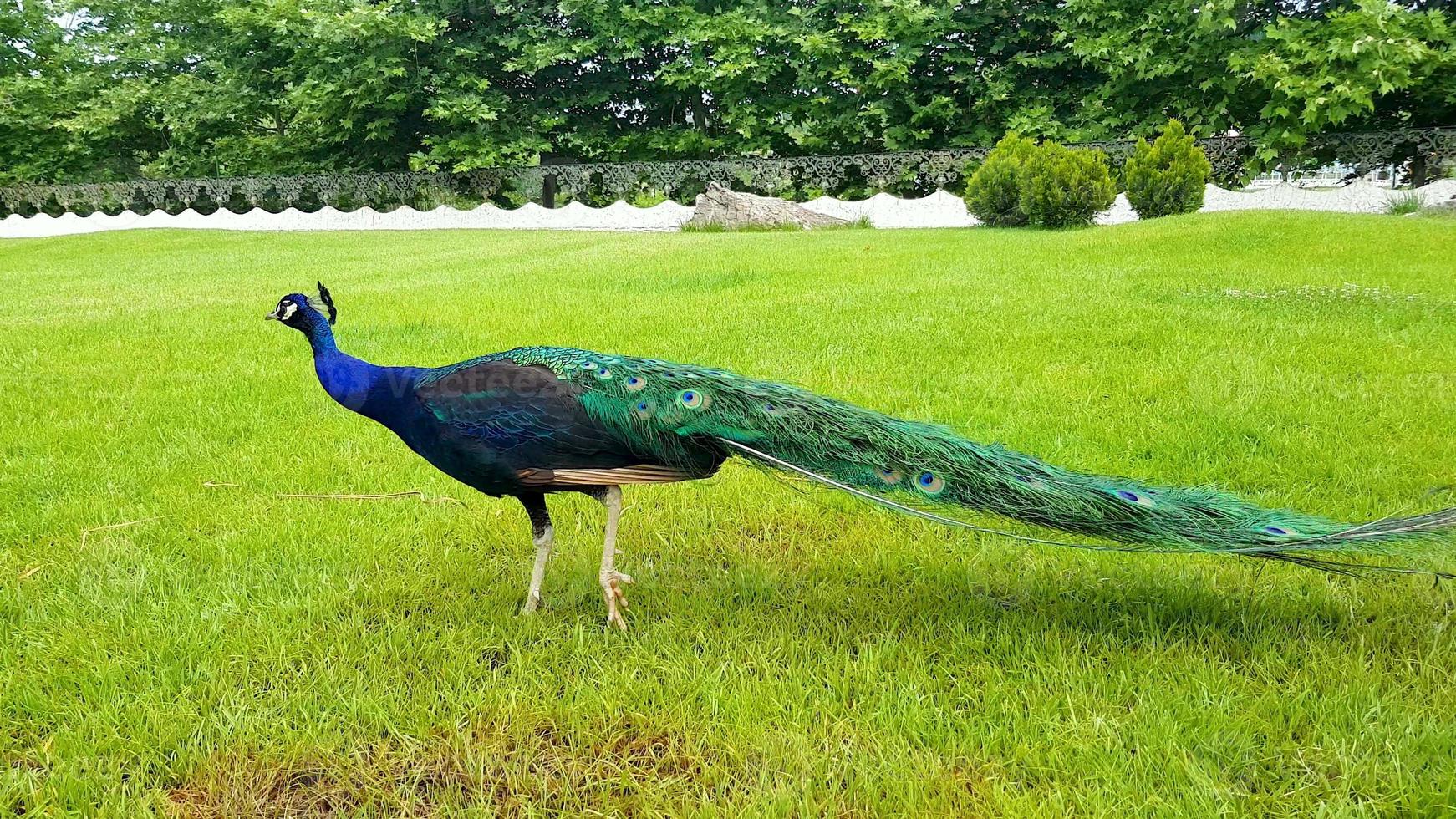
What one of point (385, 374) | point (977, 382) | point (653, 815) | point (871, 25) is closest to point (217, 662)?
point (385, 374)

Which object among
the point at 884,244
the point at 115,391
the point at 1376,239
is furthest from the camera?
the point at 884,244

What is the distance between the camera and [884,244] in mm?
14797

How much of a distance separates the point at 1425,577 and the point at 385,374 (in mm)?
3513

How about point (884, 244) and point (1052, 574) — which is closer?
point (1052, 574)

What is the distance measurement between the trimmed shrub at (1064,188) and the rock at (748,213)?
230 inches

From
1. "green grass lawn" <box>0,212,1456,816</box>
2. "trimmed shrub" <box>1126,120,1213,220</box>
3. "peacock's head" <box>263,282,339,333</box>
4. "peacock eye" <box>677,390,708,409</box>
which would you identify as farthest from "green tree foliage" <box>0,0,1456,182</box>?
"peacock's head" <box>263,282,339,333</box>

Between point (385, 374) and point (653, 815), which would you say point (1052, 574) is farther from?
point (385, 374)

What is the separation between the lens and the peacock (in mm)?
2412

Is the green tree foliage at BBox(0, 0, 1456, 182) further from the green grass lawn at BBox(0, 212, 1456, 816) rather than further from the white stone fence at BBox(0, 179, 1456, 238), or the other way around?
the green grass lawn at BBox(0, 212, 1456, 816)

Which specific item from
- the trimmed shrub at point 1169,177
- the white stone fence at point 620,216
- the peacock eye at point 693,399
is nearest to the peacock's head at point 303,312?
the peacock eye at point 693,399

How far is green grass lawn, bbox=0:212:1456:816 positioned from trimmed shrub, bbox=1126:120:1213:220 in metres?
12.0

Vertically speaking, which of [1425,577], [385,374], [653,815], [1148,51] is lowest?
[653,815]

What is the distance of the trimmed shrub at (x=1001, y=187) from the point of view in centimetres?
1803

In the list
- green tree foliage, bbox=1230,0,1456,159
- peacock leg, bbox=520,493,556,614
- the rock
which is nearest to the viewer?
peacock leg, bbox=520,493,556,614
